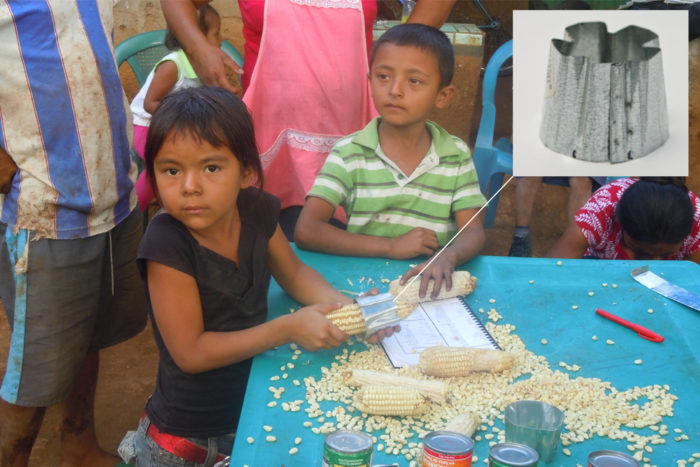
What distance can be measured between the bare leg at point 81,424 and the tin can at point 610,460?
2.06 metres

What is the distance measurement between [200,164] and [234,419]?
2.46 feet

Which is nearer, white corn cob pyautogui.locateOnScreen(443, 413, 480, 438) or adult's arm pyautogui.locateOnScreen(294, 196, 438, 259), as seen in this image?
white corn cob pyautogui.locateOnScreen(443, 413, 480, 438)

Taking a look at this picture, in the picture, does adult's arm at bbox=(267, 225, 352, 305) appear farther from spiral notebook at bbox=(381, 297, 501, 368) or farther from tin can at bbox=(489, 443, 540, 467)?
tin can at bbox=(489, 443, 540, 467)

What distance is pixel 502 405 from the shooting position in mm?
1620

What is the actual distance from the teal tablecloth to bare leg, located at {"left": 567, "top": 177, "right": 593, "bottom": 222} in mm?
1968

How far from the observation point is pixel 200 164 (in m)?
1.78

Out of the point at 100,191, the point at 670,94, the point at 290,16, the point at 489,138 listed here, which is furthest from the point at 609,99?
the point at 489,138

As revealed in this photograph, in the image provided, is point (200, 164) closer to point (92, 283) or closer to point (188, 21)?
point (92, 283)

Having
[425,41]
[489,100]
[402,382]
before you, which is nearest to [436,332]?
[402,382]

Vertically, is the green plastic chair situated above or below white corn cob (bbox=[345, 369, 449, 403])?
above

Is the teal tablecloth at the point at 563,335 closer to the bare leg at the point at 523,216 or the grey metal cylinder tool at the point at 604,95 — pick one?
the grey metal cylinder tool at the point at 604,95

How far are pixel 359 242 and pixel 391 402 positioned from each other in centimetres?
96

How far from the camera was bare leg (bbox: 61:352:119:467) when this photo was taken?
8.74 feet

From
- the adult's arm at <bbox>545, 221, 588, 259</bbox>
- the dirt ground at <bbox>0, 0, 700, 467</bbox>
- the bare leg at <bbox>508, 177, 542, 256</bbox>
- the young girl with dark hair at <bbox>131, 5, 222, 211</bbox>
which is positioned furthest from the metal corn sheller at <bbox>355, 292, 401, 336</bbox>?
the bare leg at <bbox>508, 177, 542, 256</bbox>
